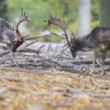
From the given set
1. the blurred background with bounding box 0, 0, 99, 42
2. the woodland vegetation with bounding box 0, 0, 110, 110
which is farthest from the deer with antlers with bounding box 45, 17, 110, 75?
the blurred background with bounding box 0, 0, 99, 42

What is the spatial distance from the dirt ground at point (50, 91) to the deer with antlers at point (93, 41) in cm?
133

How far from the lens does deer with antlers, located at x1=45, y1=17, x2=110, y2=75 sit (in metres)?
8.41

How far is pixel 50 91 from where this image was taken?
5891mm

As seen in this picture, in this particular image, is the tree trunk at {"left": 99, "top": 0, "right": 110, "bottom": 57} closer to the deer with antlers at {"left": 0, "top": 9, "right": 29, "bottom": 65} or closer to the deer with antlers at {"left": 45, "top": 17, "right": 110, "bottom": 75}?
the deer with antlers at {"left": 45, "top": 17, "right": 110, "bottom": 75}

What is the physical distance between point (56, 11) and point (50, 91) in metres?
18.5

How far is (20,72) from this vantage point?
736 cm

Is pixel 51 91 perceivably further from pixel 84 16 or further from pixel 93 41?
pixel 84 16

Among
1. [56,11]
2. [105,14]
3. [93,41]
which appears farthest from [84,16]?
[93,41]

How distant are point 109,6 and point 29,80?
212 inches

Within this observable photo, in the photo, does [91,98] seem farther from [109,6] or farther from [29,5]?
[29,5]

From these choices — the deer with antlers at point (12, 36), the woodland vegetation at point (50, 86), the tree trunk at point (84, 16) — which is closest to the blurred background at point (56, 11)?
the tree trunk at point (84, 16)

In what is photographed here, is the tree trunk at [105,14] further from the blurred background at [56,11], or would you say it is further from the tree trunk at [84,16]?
the tree trunk at [84,16]

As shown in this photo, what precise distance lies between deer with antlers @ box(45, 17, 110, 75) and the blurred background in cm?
885

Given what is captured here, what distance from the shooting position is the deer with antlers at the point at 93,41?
8.41 m
